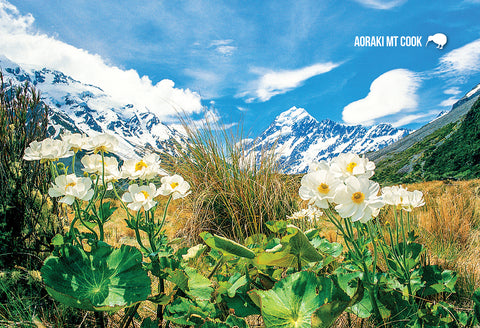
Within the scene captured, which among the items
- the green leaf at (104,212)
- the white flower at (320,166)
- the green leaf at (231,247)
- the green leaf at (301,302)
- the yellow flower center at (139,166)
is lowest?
the green leaf at (301,302)

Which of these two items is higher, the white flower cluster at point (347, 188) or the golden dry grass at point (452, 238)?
the white flower cluster at point (347, 188)

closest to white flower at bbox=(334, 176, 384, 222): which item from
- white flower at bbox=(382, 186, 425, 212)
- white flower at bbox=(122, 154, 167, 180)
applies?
white flower at bbox=(382, 186, 425, 212)

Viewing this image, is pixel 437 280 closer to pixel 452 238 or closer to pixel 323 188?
pixel 323 188

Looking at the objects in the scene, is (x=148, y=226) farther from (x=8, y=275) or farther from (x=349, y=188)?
(x=8, y=275)

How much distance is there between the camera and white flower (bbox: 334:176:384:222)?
2.36ft

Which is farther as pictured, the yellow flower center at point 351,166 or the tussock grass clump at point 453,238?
the tussock grass clump at point 453,238

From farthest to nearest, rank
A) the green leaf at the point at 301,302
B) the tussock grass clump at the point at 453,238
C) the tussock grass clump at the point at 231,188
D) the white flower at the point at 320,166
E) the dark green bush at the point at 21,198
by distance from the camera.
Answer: the tussock grass clump at the point at 231,188
the tussock grass clump at the point at 453,238
the dark green bush at the point at 21,198
the white flower at the point at 320,166
the green leaf at the point at 301,302

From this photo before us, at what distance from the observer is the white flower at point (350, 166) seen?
0.82m

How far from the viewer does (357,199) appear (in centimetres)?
73

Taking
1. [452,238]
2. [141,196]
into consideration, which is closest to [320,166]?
[141,196]

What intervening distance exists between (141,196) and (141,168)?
0.15 m

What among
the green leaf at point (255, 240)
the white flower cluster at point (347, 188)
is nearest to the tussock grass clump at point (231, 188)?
the green leaf at point (255, 240)

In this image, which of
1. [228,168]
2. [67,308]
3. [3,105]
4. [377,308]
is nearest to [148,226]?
[67,308]

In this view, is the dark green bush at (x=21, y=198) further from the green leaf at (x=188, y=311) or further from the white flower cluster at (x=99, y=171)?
the green leaf at (x=188, y=311)
